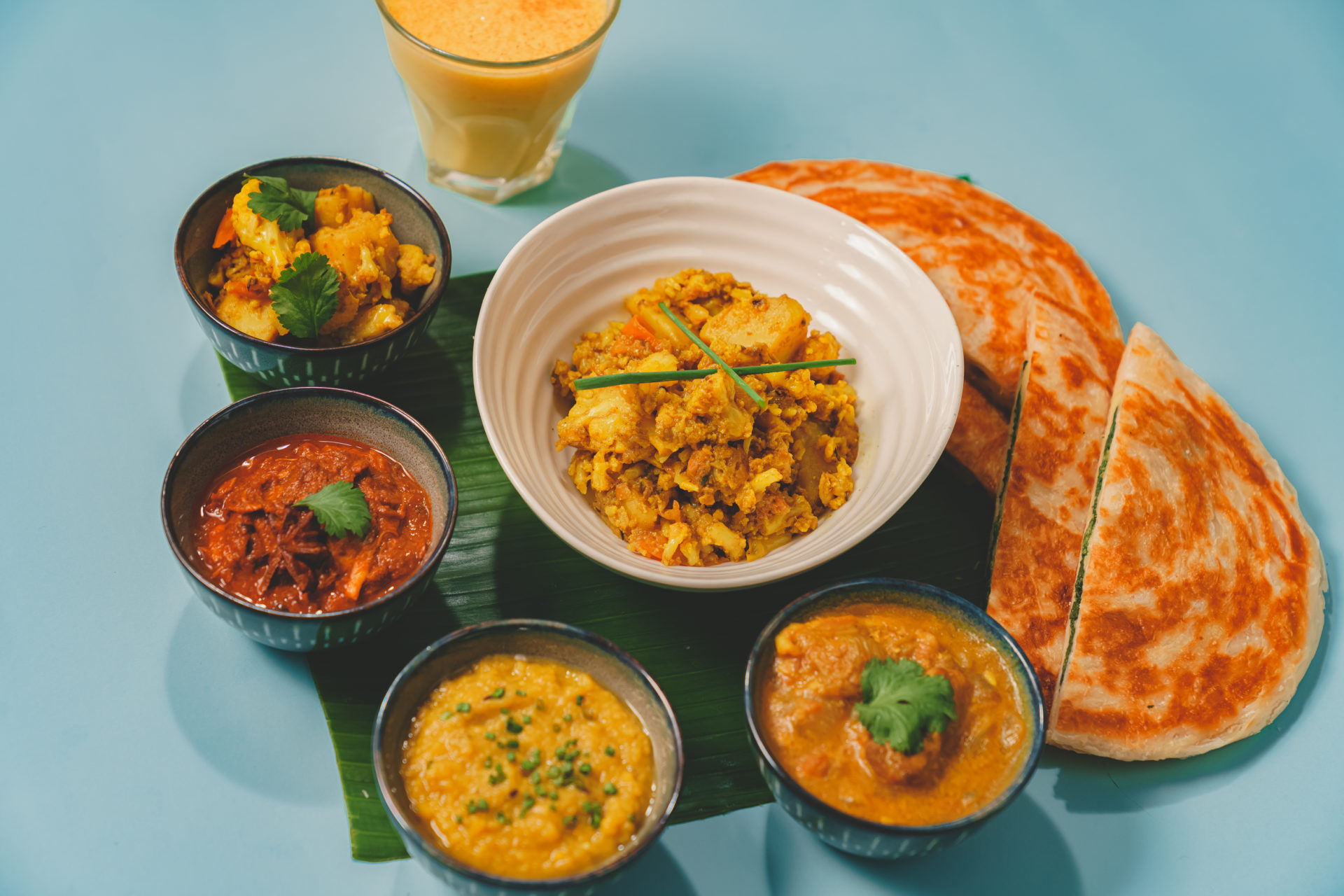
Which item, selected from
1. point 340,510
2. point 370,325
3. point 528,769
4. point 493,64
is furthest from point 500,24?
point 528,769

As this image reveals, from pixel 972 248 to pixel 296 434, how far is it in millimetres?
2651

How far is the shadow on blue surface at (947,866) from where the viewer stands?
322cm

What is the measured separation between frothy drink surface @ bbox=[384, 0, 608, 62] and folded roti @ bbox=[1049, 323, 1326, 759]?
98.8 inches

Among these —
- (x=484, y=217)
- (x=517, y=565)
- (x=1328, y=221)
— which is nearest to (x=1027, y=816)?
(x=517, y=565)

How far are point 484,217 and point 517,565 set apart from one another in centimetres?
176

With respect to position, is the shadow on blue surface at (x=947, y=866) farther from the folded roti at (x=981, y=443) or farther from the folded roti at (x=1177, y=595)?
the folded roti at (x=981, y=443)

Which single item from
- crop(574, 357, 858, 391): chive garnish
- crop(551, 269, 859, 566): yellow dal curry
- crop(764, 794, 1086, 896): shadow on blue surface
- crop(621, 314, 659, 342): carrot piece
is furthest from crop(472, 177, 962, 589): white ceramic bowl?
crop(764, 794, 1086, 896): shadow on blue surface

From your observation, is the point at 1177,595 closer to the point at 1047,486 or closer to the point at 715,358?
the point at 1047,486

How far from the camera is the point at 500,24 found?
418 centimetres

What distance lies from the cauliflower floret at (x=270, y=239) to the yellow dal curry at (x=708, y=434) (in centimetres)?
96

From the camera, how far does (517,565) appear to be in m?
3.62

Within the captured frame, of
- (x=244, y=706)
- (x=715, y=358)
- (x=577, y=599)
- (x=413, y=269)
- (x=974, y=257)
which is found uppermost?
(x=974, y=257)

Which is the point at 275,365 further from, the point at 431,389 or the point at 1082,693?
the point at 1082,693

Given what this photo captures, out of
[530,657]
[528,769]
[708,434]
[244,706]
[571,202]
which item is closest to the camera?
[528,769]
